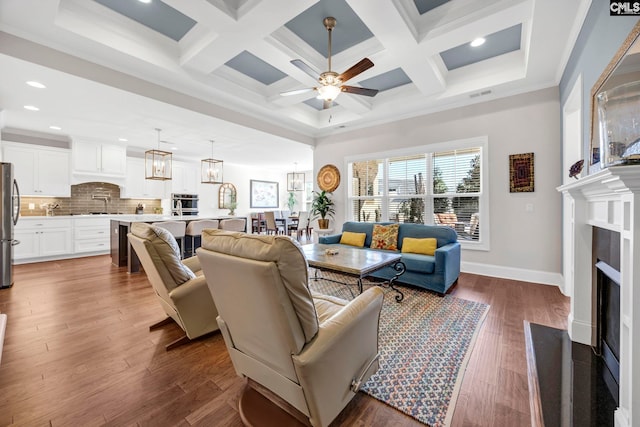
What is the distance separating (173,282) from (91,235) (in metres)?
5.50

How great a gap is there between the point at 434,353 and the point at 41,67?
4.70m

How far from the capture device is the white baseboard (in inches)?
142

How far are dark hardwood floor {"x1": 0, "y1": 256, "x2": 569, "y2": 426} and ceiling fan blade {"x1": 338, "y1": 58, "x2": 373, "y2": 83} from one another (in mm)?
2624

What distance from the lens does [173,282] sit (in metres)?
2.07

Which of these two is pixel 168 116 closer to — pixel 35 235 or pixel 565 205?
pixel 35 235

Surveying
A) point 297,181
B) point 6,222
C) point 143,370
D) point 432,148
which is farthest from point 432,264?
point 297,181

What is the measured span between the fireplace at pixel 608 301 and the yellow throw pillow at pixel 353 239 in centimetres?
274

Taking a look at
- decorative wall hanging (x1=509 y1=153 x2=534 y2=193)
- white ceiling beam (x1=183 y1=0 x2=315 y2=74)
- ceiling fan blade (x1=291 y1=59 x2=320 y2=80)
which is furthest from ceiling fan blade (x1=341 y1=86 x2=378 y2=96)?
decorative wall hanging (x1=509 y1=153 x2=534 y2=193)

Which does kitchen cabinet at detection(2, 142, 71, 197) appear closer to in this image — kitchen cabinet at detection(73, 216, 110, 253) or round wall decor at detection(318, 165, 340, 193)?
kitchen cabinet at detection(73, 216, 110, 253)

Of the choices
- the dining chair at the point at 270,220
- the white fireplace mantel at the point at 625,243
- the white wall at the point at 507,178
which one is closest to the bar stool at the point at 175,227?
the dining chair at the point at 270,220

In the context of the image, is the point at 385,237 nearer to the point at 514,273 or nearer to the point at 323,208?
the point at 514,273

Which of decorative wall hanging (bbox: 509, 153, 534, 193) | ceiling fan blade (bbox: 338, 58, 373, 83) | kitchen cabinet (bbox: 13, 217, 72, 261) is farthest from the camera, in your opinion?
kitchen cabinet (bbox: 13, 217, 72, 261)

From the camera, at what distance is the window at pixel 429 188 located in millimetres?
4285

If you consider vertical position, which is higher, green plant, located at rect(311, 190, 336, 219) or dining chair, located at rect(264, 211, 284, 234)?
green plant, located at rect(311, 190, 336, 219)
